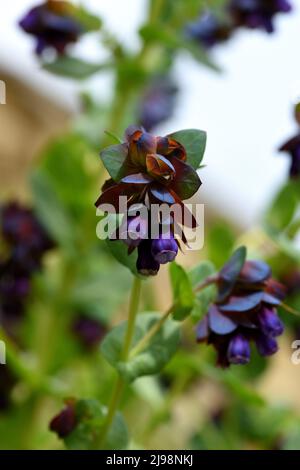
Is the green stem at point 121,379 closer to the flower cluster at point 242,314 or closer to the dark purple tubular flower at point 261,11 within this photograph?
the flower cluster at point 242,314

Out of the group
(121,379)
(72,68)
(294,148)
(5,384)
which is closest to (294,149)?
(294,148)

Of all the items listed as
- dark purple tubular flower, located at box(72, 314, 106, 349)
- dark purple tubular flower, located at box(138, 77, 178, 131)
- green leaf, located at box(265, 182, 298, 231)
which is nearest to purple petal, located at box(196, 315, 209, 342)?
green leaf, located at box(265, 182, 298, 231)

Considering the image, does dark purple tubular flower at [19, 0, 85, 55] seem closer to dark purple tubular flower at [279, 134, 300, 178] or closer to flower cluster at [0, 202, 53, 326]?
flower cluster at [0, 202, 53, 326]

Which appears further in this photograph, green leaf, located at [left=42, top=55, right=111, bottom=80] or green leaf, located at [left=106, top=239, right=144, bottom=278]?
green leaf, located at [left=42, top=55, right=111, bottom=80]

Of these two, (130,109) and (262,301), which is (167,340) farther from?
(130,109)

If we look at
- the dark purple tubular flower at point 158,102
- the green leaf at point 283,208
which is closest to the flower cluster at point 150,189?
the green leaf at point 283,208

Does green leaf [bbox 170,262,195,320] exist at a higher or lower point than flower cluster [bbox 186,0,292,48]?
lower

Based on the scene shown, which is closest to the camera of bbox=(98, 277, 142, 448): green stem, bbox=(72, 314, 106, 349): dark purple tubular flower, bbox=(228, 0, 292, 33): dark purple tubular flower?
bbox=(98, 277, 142, 448): green stem
